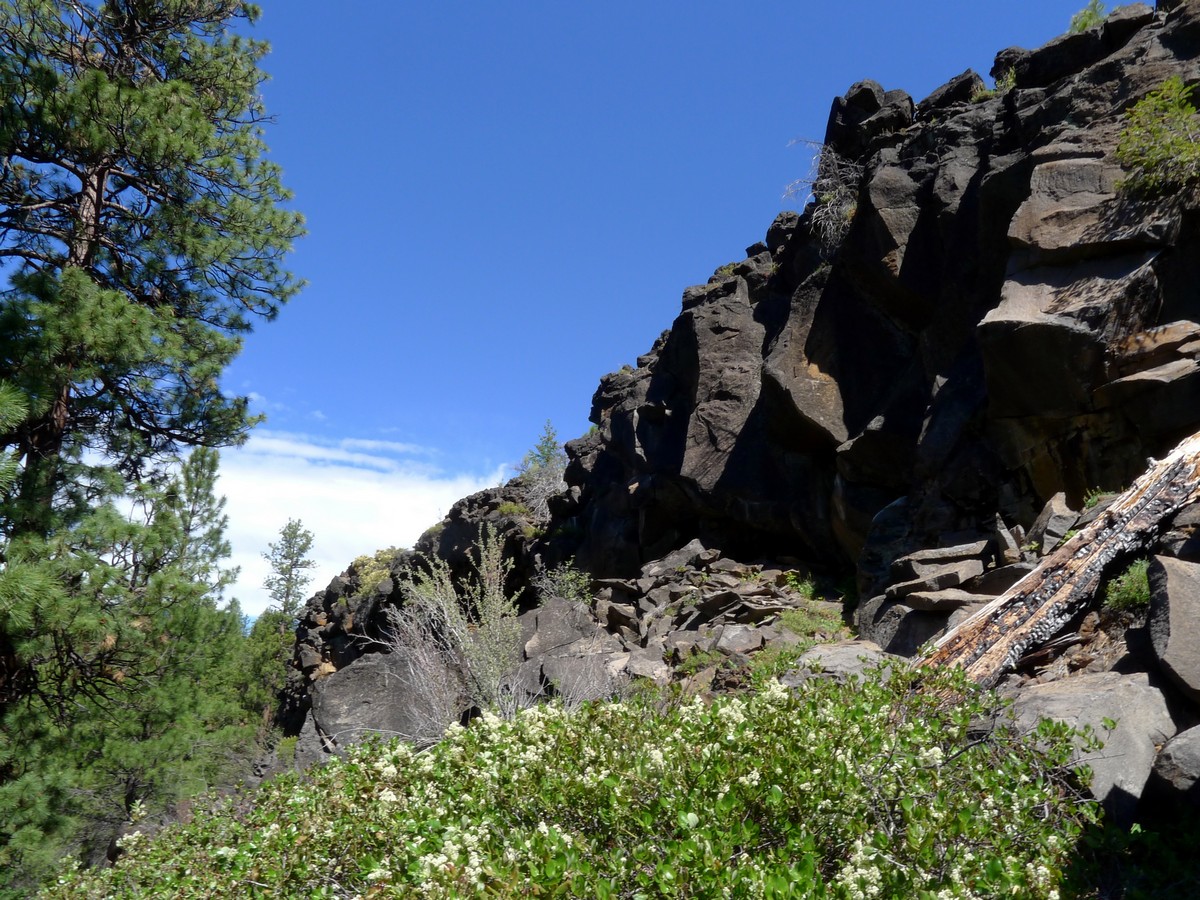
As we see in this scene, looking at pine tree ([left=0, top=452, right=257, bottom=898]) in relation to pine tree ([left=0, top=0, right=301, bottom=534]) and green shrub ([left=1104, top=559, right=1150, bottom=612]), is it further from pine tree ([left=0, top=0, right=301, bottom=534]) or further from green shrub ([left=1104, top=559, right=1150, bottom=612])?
green shrub ([left=1104, top=559, right=1150, bottom=612])

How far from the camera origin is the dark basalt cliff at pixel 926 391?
8.84 m

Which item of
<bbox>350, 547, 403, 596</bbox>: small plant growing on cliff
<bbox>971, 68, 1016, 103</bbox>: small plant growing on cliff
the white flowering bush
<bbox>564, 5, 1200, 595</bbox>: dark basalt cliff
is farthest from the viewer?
<bbox>350, 547, 403, 596</bbox>: small plant growing on cliff

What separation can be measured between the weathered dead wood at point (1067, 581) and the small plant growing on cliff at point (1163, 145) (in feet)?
12.4

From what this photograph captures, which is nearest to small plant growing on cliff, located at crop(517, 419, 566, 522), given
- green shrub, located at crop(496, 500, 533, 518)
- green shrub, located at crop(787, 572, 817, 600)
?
green shrub, located at crop(496, 500, 533, 518)

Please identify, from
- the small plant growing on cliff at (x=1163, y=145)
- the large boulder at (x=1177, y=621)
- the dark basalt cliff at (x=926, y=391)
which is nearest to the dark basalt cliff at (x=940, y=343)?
the dark basalt cliff at (x=926, y=391)

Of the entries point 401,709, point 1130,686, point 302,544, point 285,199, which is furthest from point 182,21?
point 302,544

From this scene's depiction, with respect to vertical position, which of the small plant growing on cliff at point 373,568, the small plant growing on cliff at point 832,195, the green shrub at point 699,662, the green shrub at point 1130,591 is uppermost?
the small plant growing on cliff at point 832,195

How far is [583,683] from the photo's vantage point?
35.3 feet

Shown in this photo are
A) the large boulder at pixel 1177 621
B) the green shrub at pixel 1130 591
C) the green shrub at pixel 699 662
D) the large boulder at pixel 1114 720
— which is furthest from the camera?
the green shrub at pixel 699 662

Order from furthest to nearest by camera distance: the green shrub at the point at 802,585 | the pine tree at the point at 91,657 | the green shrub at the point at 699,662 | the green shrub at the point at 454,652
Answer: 1. the green shrub at the point at 802,585
2. the green shrub at the point at 454,652
3. the green shrub at the point at 699,662
4. the pine tree at the point at 91,657

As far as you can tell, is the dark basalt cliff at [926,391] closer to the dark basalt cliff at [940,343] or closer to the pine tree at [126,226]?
the dark basalt cliff at [940,343]

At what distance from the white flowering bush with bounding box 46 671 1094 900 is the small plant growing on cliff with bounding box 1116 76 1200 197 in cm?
724

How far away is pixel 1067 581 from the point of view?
6.71m

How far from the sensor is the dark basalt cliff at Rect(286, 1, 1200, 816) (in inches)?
348
